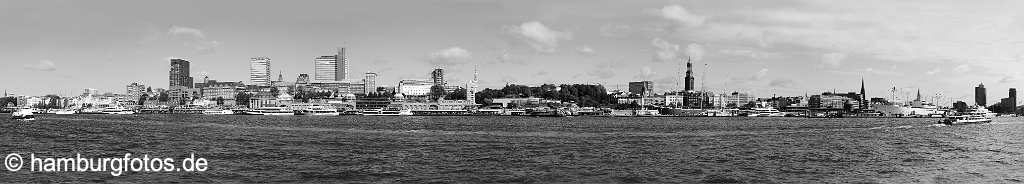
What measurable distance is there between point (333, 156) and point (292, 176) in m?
10.0

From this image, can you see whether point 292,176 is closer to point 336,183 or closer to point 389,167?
point 336,183

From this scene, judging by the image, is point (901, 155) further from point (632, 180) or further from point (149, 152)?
point (149, 152)

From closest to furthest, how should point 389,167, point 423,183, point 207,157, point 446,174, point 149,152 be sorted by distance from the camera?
point 423,183 < point 446,174 < point 389,167 < point 207,157 < point 149,152

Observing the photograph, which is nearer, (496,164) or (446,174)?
(446,174)

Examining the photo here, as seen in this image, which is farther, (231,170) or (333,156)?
(333,156)

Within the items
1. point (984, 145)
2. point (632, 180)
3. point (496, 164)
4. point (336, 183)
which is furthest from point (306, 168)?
point (984, 145)

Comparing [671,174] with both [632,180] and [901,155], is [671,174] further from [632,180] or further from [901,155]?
[901,155]

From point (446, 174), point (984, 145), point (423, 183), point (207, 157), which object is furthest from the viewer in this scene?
point (984, 145)

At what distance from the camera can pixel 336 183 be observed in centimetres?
2919

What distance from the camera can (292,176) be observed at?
30672mm

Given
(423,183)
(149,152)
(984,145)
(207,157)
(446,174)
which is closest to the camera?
(423,183)

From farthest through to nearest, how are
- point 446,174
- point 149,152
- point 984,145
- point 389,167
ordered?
point 984,145 < point 149,152 < point 389,167 < point 446,174

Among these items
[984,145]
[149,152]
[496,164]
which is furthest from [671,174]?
[984,145]

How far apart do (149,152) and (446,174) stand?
19793 mm
